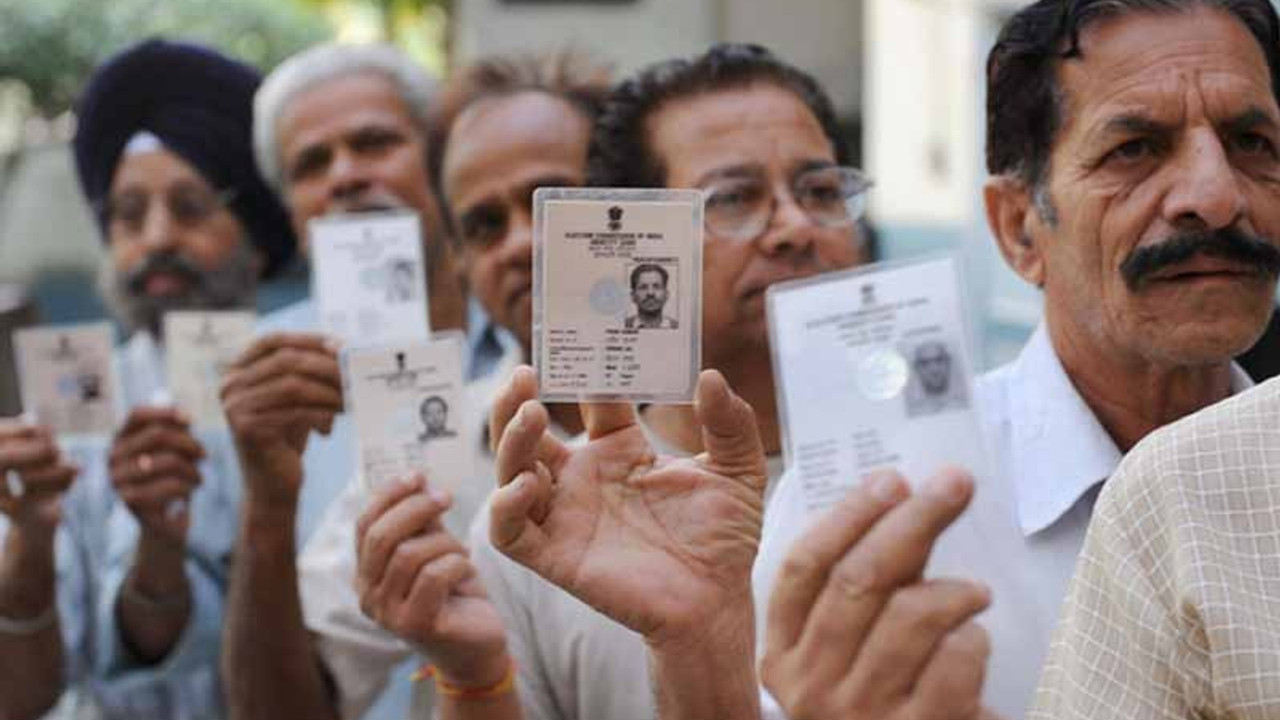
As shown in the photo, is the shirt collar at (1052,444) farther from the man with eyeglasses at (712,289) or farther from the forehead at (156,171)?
the forehead at (156,171)

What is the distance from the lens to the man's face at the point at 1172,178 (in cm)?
183

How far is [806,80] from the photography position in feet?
8.30

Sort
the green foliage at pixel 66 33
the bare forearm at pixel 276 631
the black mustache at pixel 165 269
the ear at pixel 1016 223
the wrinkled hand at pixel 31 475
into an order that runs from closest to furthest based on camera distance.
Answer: the ear at pixel 1016 223
the bare forearm at pixel 276 631
the wrinkled hand at pixel 31 475
the black mustache at pixel 165 269
the green foliage at pixel 66 33

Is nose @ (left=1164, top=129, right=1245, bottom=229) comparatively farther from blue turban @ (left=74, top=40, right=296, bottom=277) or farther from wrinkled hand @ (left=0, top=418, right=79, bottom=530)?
blue turban @ (left=74, top=40, right=296, bottom=277)

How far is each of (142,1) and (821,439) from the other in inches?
395

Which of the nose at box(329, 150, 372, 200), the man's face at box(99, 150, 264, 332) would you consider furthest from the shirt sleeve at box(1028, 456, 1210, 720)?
the man's face at box(99, 150, 264, 332)

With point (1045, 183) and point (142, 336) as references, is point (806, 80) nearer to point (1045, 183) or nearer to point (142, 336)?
point (1045, 183)

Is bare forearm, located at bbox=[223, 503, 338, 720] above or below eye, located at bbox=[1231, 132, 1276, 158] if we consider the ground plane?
below

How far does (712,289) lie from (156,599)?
156 centimetres

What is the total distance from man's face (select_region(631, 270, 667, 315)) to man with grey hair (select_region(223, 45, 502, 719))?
1.26 metres

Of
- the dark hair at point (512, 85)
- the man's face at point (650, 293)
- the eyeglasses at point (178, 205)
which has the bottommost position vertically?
the man's face at point (650, 293)

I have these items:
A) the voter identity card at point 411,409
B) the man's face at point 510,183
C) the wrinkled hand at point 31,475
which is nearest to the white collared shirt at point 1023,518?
the voter identity card at point 411,409

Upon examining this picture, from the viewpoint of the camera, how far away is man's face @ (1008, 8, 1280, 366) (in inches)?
72.2

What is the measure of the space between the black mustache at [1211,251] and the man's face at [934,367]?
22 centimetres
